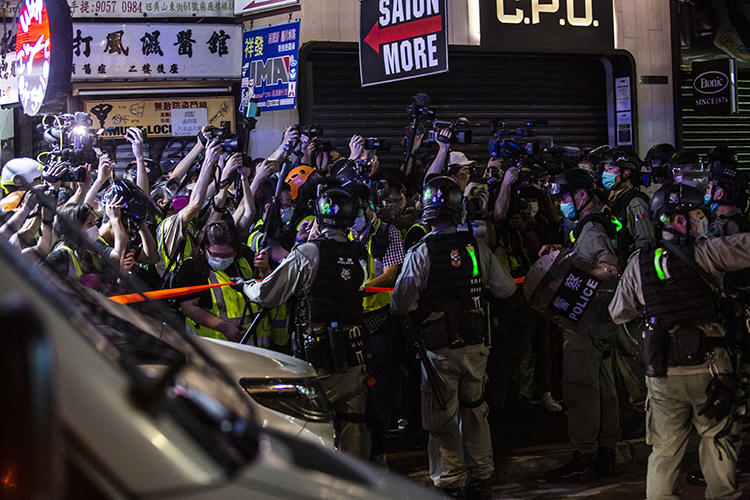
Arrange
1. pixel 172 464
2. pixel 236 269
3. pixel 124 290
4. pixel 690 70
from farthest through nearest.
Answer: pixel 690 70 → pixel 236 269 → pixel 124 290 → pixel 172 464

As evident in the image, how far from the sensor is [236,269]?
22.5ft

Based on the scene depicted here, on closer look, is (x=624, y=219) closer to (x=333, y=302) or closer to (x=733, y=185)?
(x=733, y=185)

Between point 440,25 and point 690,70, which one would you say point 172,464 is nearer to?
point 440,25

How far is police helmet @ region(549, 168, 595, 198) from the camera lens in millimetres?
7234

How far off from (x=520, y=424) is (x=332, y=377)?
2869 mm

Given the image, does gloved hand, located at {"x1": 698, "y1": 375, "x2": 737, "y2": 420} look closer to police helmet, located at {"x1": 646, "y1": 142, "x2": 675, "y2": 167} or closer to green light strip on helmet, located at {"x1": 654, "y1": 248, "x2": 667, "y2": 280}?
green light strip on helmet, located at {"x1": 654, "y1": 248, "x2": 667, "y2": 280}

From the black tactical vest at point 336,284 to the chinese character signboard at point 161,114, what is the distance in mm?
7086

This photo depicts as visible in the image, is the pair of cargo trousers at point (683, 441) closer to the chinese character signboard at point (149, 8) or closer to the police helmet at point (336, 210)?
the police helmet at point (336, 210)

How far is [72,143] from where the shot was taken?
26.8 feet

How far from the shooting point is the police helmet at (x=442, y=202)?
244 inches

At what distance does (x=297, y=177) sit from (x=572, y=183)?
280cm

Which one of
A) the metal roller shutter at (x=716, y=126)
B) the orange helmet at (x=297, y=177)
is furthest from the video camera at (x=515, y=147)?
the metal roller shutter at (x=716, y=126)

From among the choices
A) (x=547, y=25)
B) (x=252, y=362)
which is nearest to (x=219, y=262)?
(x=252, y=362)

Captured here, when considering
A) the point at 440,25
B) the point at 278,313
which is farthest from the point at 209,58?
the point at 278,313
